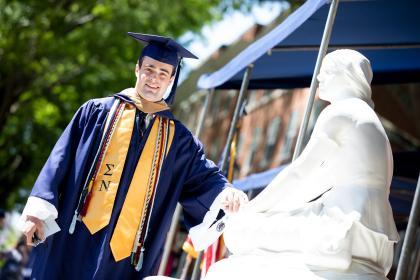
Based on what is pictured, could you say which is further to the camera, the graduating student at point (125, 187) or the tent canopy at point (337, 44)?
the tent canopy at point (337, 44)

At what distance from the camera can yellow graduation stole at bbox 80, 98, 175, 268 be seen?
4.49 meters

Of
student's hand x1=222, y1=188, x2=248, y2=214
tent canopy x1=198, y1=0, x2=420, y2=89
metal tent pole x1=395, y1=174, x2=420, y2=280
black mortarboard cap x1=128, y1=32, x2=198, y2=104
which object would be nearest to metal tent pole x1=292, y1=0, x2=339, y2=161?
tent canopy x1=198, y1=0, x2=420, y2=89

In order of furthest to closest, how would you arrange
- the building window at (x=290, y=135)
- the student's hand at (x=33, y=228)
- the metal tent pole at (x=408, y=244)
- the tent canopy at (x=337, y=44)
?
1. the building window at (x=290, y=135)
2. the tent canopy at (x=337, y=44)
3. the metal tent pole at (x=408, y=244)
4. the student's hand at (x=33, y=228)

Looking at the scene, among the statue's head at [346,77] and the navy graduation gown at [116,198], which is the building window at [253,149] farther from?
the statue's head at [346,77]

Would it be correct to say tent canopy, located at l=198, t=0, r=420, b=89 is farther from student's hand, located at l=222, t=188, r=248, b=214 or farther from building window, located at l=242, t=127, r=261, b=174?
building window, located at l=242, t=127, r=261, b=174

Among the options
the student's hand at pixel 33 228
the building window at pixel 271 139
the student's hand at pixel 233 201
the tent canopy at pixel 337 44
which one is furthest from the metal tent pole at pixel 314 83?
the building window at pixel 271 139

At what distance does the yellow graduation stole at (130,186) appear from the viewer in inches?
177

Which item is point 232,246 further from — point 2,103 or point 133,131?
point 2,103

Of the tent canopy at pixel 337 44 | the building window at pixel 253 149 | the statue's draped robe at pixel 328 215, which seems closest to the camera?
the statue's draped robe at pixel 328 215

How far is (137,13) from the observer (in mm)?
16734

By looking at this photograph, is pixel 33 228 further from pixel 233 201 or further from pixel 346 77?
pixel 346 77

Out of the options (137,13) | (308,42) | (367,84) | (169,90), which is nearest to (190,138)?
(169,90)

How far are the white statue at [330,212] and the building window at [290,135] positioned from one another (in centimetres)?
2252

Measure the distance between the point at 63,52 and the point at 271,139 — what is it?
526 inches
